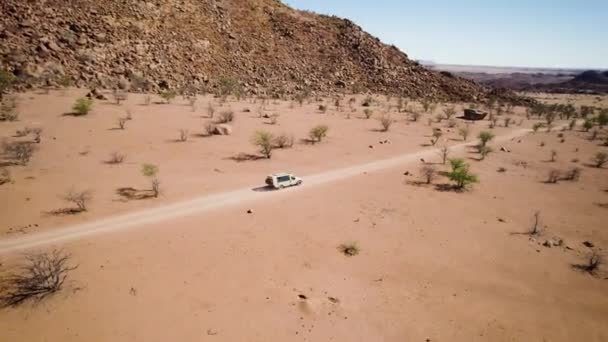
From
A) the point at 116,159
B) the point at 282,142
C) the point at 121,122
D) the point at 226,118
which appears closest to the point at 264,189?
the point at 282,142

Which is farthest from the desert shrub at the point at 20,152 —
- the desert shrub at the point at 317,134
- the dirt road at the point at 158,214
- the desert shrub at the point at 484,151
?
the desert shrub at the point at 484,151

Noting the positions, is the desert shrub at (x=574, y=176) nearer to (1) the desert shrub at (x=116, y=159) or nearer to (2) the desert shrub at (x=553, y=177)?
(2) the desert shrub at (x=553, y=177)

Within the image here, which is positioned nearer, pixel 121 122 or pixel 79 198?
pixel 79 198

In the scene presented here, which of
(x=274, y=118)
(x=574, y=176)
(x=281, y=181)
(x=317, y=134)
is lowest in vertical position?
(x=574, y=176)

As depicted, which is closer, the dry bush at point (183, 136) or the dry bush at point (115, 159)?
the dry bush at point (115, 159)

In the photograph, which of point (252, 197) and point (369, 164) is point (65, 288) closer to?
point (252, 197)

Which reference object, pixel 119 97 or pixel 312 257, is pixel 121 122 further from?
pixel 312 257

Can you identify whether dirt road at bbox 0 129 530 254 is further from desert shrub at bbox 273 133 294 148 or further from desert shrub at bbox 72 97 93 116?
desert shrub at bbox 72 97 93 116
